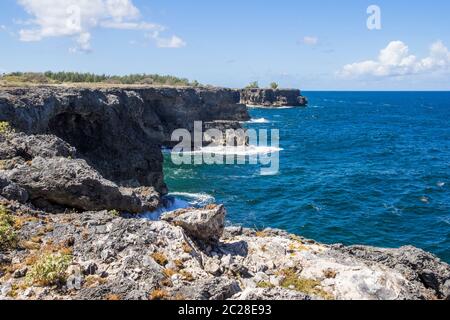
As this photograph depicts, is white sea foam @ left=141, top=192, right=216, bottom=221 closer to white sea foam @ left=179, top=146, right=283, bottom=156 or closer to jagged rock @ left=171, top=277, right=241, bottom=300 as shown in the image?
white sea foam @ left=179, top=146, right=283, bottom=156


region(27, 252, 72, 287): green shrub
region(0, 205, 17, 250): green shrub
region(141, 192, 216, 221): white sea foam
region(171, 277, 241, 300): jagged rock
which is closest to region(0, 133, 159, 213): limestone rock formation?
region(0, 205, 17, 250): green shrub

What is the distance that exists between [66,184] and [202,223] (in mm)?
9113

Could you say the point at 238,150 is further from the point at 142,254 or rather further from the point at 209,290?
the point at 209,290

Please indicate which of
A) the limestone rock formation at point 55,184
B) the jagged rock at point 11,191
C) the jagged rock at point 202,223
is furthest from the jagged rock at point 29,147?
the jagged rock at point 202,223

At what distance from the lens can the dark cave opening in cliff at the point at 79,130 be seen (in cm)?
4825

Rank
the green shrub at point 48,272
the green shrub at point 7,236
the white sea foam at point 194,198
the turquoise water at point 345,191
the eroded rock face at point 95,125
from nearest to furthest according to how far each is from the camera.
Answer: the green shrub at point 48,272 < the green shrub at point 7,236 < the eroded rock face at point 95,125 < the turquoise water at point 345,191 < the white sea foam at point 194,198

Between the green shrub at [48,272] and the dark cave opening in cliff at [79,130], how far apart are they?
35258 mm

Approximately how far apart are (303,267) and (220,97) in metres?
119

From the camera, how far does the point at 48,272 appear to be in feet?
46.8

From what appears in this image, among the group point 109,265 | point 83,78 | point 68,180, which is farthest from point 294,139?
point 109,265

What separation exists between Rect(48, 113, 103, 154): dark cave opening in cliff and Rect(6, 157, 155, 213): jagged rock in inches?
948

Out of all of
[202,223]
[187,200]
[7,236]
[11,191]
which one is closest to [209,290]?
[202,223]

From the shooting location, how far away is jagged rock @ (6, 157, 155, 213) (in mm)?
23500

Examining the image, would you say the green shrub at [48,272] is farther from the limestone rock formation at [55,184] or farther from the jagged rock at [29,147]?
the jagged rock at [29,147]
